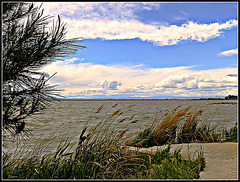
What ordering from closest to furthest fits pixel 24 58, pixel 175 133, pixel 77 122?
pixel 24 58 → pixel 175 133 → pixel 77 122

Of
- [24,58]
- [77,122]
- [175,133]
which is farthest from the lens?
[77,122]

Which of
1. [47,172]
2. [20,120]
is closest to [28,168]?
[47,172]

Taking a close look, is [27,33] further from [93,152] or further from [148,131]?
[148,131]

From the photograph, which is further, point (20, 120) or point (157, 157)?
point (157, 157)

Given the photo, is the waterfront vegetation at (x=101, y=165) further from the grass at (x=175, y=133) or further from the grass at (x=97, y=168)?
the grass at (x=175, y=133)

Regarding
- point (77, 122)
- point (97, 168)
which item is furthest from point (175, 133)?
point (77, 122)

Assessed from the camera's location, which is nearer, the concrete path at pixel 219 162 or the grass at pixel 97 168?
the concrete path at pixel 219 162

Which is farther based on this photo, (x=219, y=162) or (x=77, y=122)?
(x=77, y=122)

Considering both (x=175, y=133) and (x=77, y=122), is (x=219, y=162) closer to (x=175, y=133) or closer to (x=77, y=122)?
(x=175, y=133)

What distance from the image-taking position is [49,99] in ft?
10.9

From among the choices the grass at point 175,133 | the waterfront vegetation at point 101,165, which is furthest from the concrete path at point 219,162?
the grass at point 175,133

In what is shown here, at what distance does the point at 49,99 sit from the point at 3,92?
0.55 metres

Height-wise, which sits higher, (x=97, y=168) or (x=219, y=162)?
(x=219, y=162)

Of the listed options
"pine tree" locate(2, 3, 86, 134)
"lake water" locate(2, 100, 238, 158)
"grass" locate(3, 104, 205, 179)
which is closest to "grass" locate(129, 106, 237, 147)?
"lake water" locate(2, 100, 238, 158)
